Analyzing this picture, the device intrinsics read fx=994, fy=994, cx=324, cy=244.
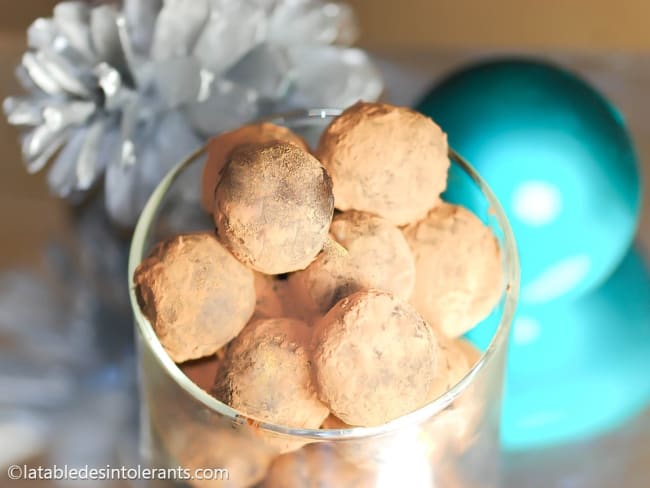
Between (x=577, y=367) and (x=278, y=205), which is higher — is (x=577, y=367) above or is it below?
below

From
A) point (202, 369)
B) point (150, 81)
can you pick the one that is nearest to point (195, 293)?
point (202, 369)

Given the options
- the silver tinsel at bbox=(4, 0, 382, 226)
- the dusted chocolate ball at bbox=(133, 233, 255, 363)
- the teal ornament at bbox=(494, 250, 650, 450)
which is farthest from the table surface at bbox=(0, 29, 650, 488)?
the dusted chocolate ball at bbox=(133, 233, 255, 363)

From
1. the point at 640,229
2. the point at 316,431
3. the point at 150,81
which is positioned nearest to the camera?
the point at 316,431

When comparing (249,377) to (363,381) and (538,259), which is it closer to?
(363,381)

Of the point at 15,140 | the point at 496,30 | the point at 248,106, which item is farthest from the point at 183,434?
the point at 496,30

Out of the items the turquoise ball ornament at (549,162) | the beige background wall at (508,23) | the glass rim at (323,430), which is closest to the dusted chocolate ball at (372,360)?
the glass rim at (323,430)

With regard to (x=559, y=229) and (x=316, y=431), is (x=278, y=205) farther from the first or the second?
(x=559, y=229)

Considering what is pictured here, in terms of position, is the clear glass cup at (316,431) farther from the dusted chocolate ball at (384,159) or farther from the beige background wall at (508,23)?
the beige background wall at (508,23)
